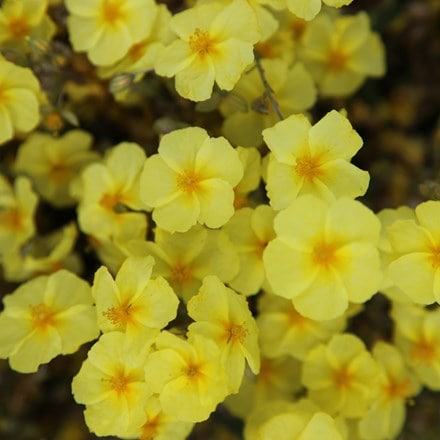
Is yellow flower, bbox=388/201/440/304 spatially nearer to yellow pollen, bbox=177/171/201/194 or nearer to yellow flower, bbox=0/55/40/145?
yellow pollen, bbox=177/171/201/194

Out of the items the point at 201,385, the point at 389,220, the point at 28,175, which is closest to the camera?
the point at 201,385

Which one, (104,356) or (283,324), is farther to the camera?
(283,324)

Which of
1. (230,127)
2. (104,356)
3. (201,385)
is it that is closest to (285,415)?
(201,385)

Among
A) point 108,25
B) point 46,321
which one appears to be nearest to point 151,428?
point 46,321

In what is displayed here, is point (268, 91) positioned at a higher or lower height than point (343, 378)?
higher

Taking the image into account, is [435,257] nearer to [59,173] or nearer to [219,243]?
[219,243]

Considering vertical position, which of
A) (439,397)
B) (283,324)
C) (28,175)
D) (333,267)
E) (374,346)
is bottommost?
(439,397)

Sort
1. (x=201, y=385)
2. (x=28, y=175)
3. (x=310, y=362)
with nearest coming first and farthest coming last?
(x=201, y=385)
(x=310, y=362)
(x=28, y=175)

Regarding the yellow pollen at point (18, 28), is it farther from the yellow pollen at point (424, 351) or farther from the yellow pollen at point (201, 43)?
the yellow pollen at point (424, 351)

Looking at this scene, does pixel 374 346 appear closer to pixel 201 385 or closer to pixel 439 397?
pixel 439 397
